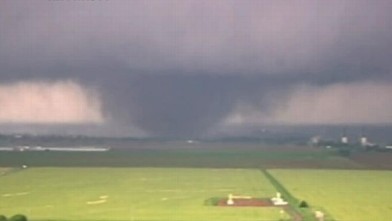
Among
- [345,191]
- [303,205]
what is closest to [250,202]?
[303,205]

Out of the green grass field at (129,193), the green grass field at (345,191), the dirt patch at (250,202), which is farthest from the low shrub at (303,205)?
the dirt patch at (250,202)

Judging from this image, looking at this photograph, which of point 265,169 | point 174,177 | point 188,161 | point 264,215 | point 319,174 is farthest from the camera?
point 188,161

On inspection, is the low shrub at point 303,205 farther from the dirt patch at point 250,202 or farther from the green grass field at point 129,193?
the dirt patch at point 250,202

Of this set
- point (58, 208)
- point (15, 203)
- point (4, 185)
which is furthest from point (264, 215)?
point (4, 185)

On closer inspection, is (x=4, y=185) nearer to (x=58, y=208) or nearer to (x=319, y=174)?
(x=58, y=208)

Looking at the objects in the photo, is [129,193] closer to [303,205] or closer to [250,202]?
[250,202]
